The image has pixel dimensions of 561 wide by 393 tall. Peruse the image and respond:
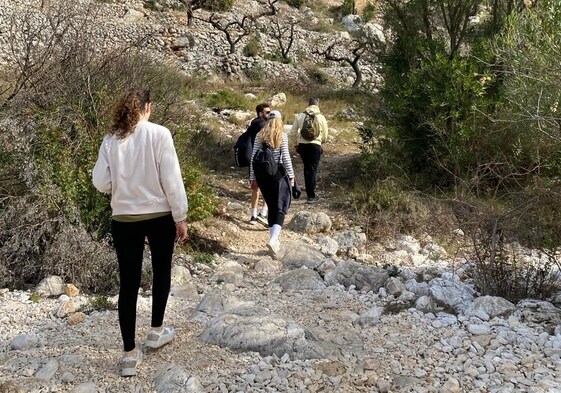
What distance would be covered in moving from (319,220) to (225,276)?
2.25 m

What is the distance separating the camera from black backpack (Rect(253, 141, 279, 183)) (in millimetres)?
6363

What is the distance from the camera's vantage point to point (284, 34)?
95.6 feet

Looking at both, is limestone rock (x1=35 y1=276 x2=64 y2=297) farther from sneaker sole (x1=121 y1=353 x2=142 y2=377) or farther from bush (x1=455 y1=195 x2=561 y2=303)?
bush (x1=455 y1=195 x2=561 y2=303)

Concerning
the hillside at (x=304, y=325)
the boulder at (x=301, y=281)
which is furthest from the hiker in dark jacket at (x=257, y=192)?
the boulder at (x=301, y=281)

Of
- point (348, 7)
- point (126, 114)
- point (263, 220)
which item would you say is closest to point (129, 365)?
point (126, 114)

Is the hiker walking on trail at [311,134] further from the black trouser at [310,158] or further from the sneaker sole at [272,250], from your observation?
the sneaker sole at [272,250]

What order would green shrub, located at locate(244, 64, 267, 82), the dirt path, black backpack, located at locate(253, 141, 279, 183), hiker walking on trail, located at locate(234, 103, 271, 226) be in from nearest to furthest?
black backpack, located at locate(253, 141, 279, 183) → the dirt path → hiker walking on trail, located at locate(234, 103, 271, 226) → green shrub, located at locate(244, 64, 267, 82)

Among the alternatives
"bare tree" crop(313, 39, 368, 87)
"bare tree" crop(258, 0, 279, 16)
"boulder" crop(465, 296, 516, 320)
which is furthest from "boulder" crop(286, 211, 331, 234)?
"bare tree" crop(258, 0, 279, 16)

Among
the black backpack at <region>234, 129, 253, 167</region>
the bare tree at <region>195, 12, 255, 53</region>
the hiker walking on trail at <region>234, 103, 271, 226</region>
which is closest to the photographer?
the hiker walking on trail at <region>234, 103, 271, 226</region>

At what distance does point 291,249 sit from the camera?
21.6 feet

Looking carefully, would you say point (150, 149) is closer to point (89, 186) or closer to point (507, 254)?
point (89, 186)

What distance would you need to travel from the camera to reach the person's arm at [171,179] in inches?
131

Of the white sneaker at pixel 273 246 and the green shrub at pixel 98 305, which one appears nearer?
the green shrub at pixel 98 305

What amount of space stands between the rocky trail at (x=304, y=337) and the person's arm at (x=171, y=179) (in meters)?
1.03
